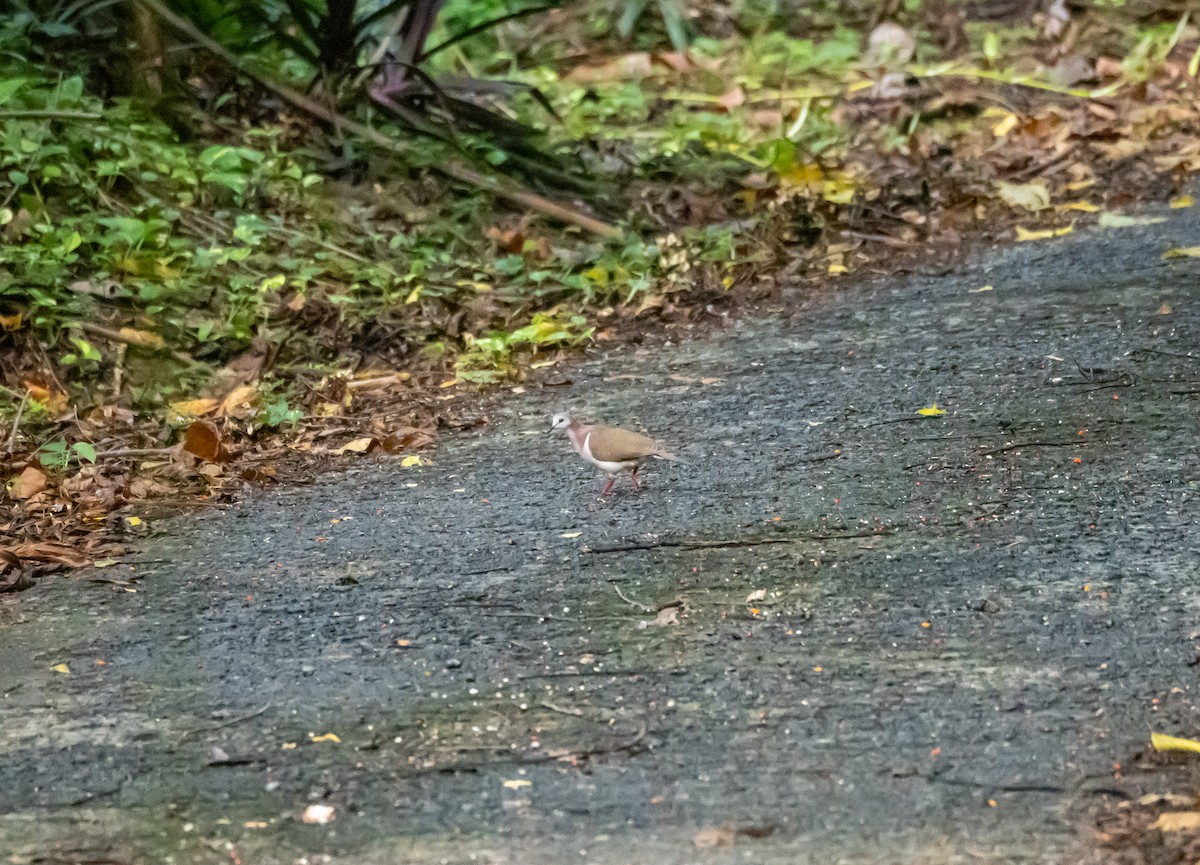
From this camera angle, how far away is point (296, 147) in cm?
649

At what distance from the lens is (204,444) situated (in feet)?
14.7

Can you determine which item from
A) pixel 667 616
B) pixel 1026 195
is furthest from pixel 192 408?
pixel 1026 195

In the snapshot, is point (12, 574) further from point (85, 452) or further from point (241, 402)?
point (241, 402)

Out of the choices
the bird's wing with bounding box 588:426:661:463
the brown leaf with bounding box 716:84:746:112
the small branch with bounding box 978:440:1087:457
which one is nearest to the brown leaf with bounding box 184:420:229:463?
the bird's wing with bounding box 588:426:661:463

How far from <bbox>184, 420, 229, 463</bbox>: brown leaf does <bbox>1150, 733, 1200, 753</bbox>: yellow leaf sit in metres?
3.14

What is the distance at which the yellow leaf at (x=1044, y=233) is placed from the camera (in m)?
6.06

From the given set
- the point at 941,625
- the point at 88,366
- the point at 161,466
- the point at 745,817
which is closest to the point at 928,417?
the point at 941,625

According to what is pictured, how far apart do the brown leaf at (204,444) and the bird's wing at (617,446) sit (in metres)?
1.42

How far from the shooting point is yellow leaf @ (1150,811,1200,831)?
236cm

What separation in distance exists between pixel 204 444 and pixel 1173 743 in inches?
128

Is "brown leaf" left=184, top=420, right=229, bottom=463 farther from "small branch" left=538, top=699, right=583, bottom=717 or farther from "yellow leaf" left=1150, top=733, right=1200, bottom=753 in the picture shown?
"yellow leaf" left=1150, top=733, right=1200, bottom=753

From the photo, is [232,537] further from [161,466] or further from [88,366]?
[88,366]

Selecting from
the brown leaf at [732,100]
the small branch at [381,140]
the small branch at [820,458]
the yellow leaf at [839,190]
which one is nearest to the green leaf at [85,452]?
the small branch at [820,458]

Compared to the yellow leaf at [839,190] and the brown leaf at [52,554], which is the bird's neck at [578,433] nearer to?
the brown leaf at [52,554]
